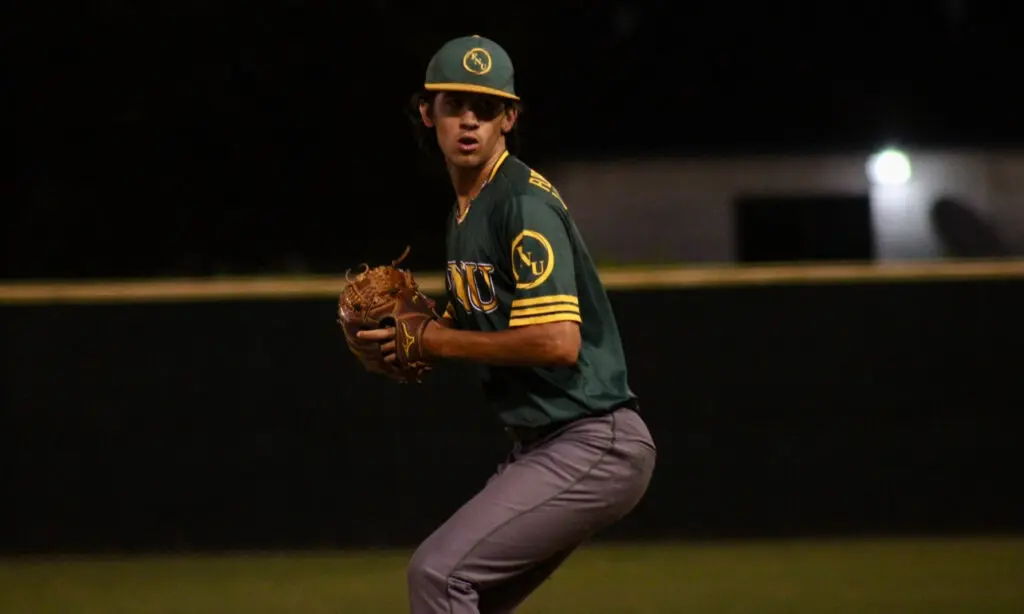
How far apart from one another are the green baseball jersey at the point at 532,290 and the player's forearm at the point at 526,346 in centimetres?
3

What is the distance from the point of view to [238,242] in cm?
1591

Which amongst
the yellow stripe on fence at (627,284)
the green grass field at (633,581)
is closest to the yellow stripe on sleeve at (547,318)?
the green grass field at (633,581)

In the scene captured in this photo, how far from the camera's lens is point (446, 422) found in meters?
7.69

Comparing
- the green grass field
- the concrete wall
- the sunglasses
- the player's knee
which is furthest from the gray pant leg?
the concrete wall

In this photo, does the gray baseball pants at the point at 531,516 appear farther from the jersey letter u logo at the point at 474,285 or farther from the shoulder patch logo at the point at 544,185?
the shoulder patch logo at the point at 544,185

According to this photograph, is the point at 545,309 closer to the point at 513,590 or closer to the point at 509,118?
the point at 509,118

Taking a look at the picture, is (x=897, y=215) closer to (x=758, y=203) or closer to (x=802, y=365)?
(x=758, y=203)

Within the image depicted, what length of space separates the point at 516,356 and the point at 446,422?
4177 millimetres

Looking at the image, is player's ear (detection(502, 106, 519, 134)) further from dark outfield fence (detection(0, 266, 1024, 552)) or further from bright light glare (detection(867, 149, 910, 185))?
bright light glare (detection(867, 149, 910, 185))

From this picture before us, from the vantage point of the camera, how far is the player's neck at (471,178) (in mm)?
3807

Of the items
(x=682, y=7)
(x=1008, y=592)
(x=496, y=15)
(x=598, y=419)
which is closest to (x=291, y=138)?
(x=496, y=15)

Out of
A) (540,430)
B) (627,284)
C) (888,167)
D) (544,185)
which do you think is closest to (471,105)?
(544,185)

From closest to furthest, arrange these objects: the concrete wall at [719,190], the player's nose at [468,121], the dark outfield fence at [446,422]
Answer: the player's nose at [468,121] → the dark outfield fence at [446,422] → the concrete wall at [719,190]

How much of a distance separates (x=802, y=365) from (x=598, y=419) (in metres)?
4.09
